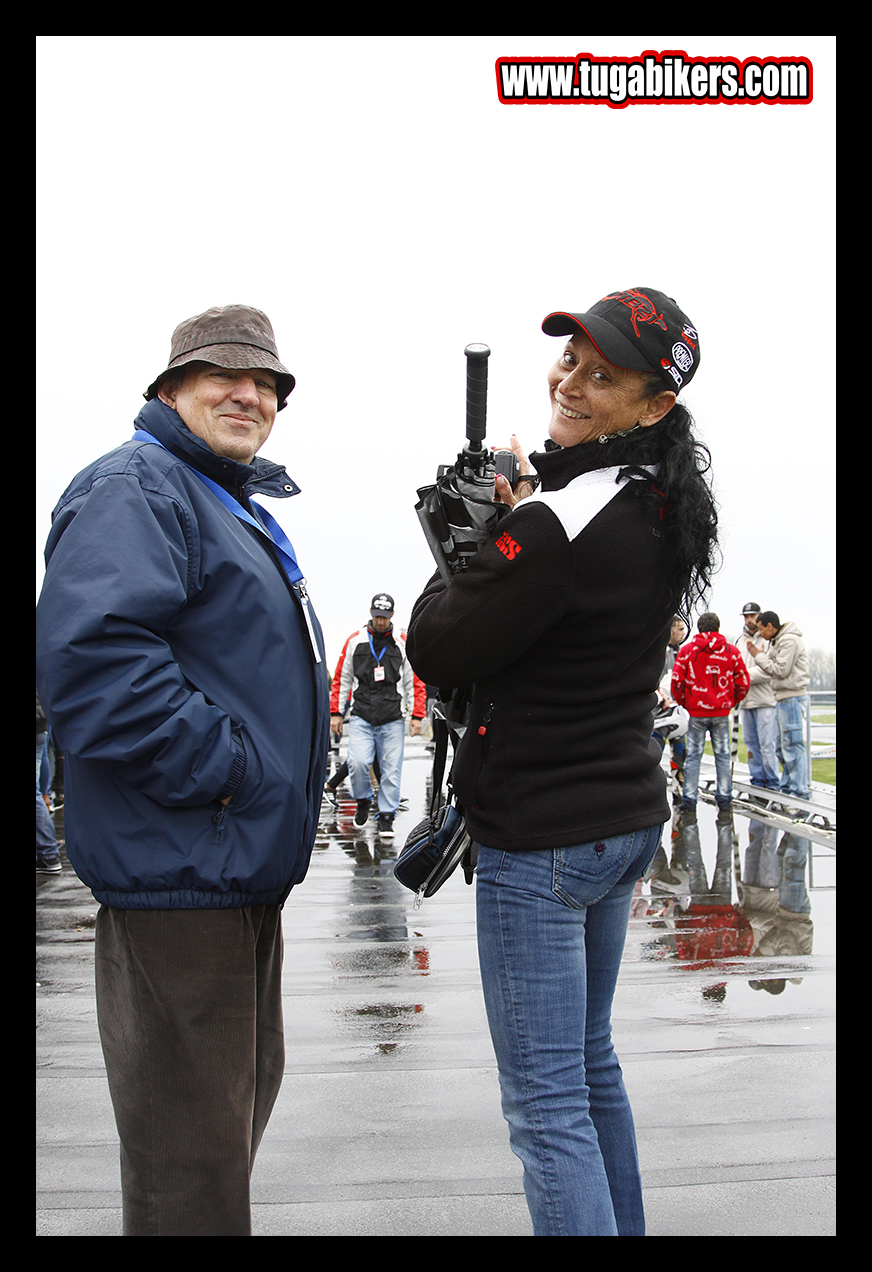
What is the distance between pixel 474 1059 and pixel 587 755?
7.65ft

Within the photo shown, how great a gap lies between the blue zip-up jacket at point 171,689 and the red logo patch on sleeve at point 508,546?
0.54 m

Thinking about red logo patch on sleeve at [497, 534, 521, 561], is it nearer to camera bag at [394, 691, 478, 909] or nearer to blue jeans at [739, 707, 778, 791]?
camera bag at [394, 691, 478, 909]

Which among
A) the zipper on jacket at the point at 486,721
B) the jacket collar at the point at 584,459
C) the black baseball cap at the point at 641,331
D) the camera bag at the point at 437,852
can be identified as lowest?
the camera bag at the point at 437,852

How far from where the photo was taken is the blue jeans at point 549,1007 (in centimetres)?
201

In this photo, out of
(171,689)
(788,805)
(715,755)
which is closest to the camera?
(171,689)

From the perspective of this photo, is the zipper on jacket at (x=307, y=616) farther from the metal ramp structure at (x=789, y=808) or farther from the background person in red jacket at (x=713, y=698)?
the background person in red jacket at (x=713, y=698)

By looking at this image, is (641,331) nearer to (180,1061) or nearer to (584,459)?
(584,459)

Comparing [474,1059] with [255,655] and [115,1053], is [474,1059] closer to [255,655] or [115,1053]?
[115,1053]

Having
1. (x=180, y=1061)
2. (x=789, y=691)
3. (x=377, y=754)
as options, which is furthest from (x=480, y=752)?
(x=789, y=691)

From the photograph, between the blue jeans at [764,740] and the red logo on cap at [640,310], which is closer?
the red logo on cap at [640,310]

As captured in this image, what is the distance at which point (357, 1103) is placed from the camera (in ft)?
11.9

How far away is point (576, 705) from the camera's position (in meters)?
2.16

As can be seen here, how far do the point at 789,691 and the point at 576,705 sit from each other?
994 cm

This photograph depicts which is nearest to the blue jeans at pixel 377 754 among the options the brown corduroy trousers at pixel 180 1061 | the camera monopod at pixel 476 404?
the brown corduroy trousers at pixel 180 1061
